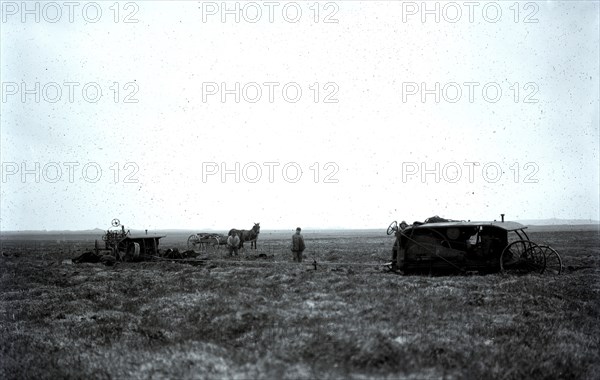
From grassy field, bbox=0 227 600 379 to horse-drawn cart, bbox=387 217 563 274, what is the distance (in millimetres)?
911

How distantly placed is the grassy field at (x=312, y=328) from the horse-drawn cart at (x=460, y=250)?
35.9 inches

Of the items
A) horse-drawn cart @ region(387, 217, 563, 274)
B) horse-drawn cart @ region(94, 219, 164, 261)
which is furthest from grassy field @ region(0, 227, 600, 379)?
horse-drawn cart @ region(94, 219, 164, 261)

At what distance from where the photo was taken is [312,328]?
934 cm

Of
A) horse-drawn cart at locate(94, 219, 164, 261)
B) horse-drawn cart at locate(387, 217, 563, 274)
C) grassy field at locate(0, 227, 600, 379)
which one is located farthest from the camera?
horse-drawn cart at locate(94, 219, 164, 261)

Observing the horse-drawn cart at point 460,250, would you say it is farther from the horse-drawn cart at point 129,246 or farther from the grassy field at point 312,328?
the horse-drawn cart at point 129,246

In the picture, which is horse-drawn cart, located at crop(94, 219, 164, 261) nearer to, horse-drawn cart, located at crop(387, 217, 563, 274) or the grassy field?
the grassy field

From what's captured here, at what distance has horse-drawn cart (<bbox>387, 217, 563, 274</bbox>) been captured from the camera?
54.9 feet

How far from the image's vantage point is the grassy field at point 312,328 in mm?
7531

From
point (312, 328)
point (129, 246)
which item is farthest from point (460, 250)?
point (129, 246)

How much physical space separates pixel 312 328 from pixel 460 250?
9567 mm

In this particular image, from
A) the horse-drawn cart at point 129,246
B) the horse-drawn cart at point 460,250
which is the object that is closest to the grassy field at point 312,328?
the horse-drawn cart at point 460,250

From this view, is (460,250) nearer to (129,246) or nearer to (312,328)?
(312,328)

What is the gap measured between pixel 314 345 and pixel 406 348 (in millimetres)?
1646

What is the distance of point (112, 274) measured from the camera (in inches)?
822
